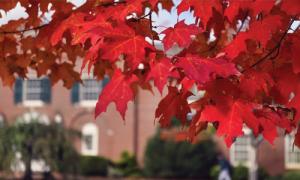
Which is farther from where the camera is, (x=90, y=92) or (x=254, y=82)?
(x=90, y=92)

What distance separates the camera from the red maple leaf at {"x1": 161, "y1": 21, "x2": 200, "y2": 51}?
129 inches

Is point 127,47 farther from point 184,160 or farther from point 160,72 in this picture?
point 184,160

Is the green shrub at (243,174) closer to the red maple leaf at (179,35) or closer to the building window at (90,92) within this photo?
the building window at (90,92)

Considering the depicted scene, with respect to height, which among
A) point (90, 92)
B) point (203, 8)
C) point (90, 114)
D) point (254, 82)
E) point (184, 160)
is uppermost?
point (90, 92)

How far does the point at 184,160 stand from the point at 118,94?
3058 cm

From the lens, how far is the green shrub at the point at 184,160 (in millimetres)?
33250

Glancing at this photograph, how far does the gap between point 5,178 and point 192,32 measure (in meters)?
21.1

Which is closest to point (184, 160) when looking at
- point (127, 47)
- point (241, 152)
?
point (241, 152)

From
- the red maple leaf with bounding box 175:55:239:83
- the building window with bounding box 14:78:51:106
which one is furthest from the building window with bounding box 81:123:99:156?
the red maple leaf with bounding box 175:55:239:83

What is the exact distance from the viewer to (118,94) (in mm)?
3020

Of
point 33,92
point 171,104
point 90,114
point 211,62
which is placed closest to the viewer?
point 211,62

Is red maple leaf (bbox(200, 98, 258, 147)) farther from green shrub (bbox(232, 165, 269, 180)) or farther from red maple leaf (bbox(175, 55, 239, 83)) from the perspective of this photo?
green shrub (bbox(232, 165, 269, 180))

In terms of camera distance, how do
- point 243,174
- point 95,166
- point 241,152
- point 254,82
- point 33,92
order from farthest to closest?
point 33,92, point 241,152, point 95,166, point 243,174, point 254,82

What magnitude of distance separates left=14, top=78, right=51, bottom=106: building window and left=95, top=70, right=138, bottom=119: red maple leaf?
36507mm
